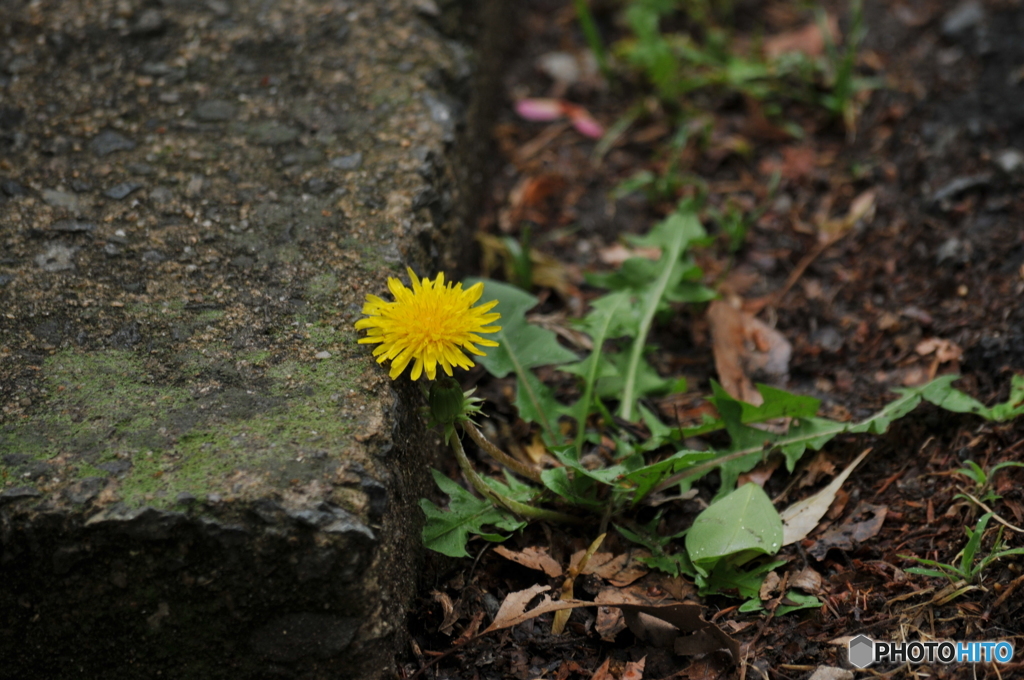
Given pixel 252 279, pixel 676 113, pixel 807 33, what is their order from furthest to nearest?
pixel 807 33
pixel 676 113
pixel 252 279

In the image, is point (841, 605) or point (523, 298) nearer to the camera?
point (841, 605)

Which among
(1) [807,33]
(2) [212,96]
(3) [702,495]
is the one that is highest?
(1) [807,33]

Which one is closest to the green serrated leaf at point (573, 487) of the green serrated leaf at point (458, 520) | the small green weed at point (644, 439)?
the small green weed at point (644, 439)

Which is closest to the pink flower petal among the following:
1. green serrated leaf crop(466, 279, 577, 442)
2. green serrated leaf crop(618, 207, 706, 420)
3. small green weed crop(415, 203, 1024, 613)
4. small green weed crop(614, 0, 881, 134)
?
small green weed crop(614, 0, 881, 134)

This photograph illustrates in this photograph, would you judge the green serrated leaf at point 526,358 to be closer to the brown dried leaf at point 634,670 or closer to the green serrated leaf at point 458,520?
the green serrated leaf at point 458,520

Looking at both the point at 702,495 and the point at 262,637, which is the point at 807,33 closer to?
the point at 702,495

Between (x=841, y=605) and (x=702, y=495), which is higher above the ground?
(x=702, y=495)

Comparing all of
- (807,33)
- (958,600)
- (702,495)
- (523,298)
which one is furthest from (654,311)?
(807,33)

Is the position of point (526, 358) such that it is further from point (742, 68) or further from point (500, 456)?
point (742, 68)
